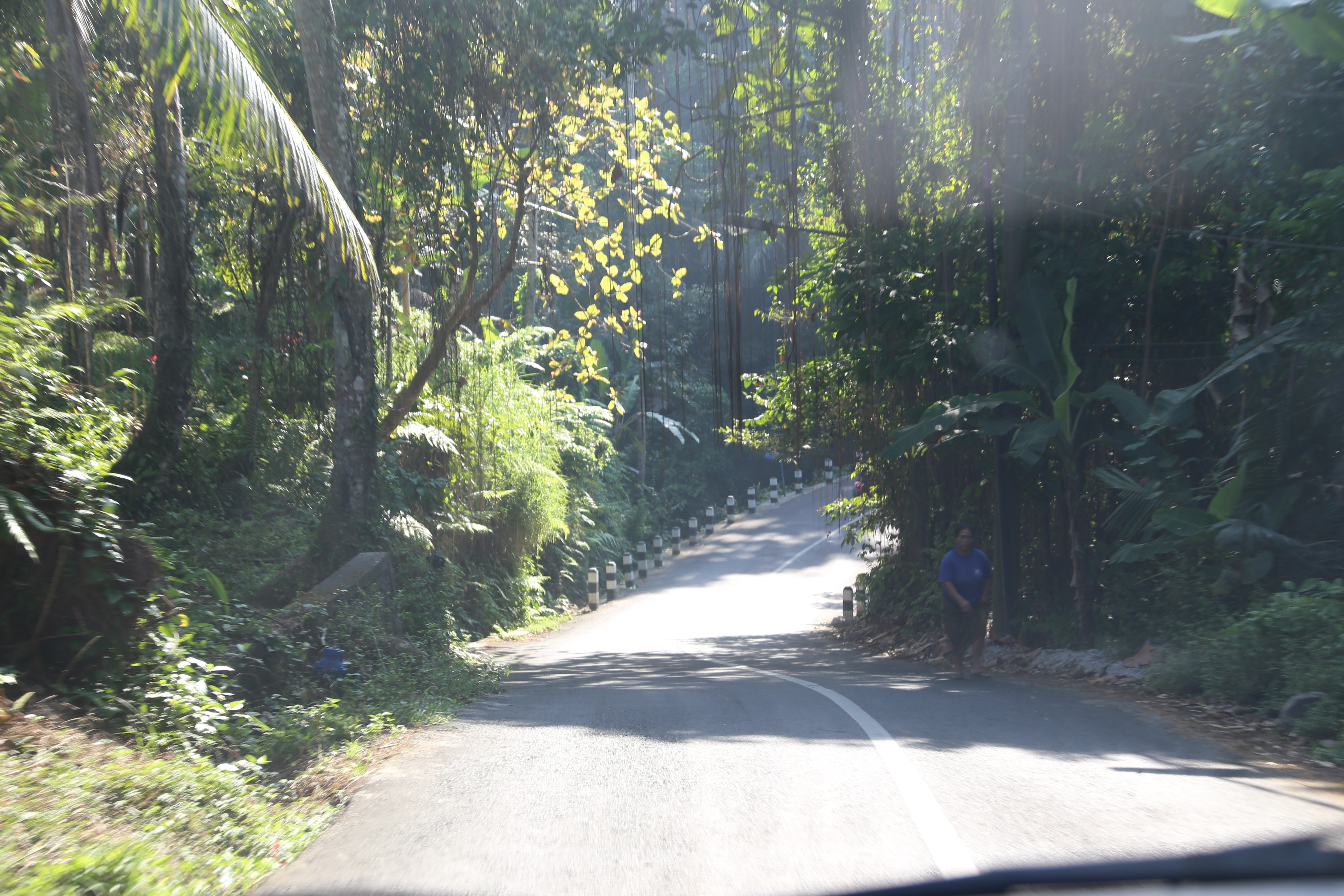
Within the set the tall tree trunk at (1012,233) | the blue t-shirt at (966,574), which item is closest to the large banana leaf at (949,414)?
the tall tree trunk at (1012,233)

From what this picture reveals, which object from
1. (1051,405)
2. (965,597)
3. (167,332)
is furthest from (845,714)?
(167,332)

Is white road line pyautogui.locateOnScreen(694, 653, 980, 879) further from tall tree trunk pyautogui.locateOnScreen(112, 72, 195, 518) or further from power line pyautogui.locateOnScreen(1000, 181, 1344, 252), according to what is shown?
tall tree trunk pyautogui.locateOnScreen(112, 72, 195, 518)

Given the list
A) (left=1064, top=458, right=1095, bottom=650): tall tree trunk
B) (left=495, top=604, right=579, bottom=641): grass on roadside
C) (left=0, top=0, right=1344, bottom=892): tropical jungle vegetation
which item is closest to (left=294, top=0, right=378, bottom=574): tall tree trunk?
(left=0, top=0, right=1344, bottom=892): tropical jungle vegetation

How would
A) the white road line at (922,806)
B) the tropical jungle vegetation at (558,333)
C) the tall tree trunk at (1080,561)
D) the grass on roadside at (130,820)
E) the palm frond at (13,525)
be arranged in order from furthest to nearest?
the tall tree trunk at (1080,561), the tropical jungle vegetation at (558,333), the palm frond at (13,525), the white road line at (922,806), the grass on roadside at (130,820)

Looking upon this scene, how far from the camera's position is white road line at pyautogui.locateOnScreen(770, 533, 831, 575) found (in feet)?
91.4

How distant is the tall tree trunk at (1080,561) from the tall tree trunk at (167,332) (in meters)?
10.1

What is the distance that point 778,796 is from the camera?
17.2 feet

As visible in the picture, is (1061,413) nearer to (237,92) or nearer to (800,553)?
(237,92)

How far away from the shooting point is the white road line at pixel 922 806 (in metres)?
4.12

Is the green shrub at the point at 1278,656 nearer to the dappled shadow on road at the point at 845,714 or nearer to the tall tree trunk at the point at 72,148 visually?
the dappled shadow on road at the point at 845,714

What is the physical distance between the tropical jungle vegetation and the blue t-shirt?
4.02 ft

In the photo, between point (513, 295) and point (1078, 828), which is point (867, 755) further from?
point (513, 295)

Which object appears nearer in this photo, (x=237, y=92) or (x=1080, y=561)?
(x=237, y=92)

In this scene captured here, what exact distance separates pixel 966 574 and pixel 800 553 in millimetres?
19619
